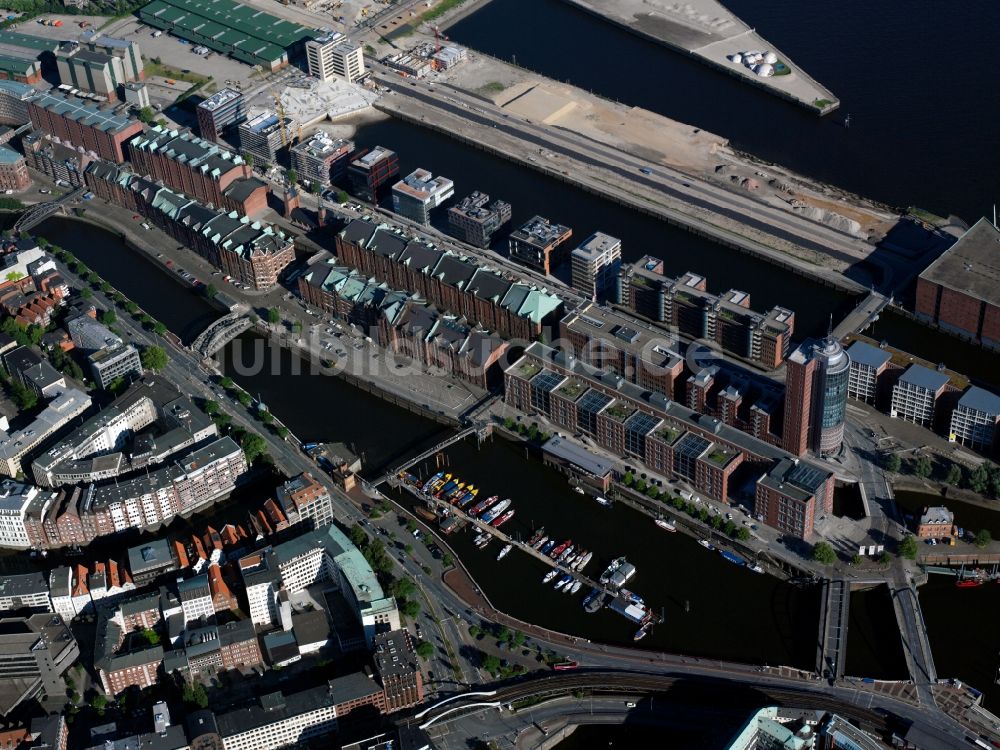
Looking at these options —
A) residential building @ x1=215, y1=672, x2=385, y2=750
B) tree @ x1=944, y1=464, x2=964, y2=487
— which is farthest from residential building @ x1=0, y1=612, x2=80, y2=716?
tree @ x1=944, y1=464, x2=964, y2=487

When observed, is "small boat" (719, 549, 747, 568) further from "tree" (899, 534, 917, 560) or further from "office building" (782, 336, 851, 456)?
"tree" (899, 534, 917, 560)

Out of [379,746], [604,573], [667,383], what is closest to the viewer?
[379,746]

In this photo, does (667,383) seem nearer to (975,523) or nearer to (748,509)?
(748,509)

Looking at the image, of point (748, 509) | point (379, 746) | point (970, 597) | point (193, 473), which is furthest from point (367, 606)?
point (970, 597)

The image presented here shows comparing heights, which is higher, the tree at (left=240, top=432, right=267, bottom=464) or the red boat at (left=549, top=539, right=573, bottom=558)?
the tree at (left=240, top=432, right=267, bottom=464)

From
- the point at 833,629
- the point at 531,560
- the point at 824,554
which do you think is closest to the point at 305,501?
the point at 531,560

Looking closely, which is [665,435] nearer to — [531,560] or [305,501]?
[531,560]
